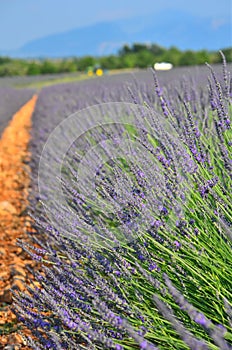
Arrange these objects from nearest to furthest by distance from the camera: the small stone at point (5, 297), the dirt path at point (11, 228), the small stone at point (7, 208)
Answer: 1. the dirt path at point (11, 228)
2. the small stone at point (5, 297)
3. the small stone at point (7, 208)

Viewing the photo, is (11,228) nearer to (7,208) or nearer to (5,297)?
(7,208)

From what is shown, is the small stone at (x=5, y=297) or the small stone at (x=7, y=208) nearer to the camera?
the small stone at (x=5, y=297)

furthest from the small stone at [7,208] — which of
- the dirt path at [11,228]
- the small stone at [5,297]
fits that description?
the small stone at [5,297]

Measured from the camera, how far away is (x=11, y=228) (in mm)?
3768

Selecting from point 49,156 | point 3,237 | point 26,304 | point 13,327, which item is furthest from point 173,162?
point 49,156

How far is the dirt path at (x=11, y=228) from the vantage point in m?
2.34

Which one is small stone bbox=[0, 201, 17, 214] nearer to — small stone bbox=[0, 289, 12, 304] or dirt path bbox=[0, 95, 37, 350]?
dirt path bbox=[0, 95, 37, 350]

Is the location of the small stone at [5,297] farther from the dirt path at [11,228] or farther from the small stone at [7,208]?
the small stone at [7,208]

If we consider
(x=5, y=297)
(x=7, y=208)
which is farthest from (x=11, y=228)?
(x=5, y=297)

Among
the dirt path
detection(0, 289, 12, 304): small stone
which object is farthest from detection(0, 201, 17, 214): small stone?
detection(0, 289, 12, 304): small stone

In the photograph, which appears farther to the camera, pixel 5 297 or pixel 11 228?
pixel 11 228

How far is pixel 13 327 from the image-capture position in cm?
230

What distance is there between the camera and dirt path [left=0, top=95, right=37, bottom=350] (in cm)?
234

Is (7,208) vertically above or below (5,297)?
above
